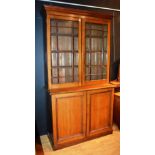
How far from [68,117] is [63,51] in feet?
3.59

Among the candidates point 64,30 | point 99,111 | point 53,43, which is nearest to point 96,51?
point 64,30

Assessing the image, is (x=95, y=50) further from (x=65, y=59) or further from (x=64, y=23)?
(x=64, y=23)

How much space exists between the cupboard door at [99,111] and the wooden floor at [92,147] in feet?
0.49

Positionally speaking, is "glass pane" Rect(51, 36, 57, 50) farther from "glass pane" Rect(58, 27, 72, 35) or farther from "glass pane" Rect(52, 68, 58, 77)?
"glass pane" Rect(52, 68, 58, 77)

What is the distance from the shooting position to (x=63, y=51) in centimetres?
255

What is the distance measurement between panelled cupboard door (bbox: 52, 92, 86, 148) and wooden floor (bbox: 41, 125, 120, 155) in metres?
0.12

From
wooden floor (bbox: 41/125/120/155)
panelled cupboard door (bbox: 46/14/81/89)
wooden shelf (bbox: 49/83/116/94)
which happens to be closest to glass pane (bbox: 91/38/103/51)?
panelled cupboard door (bbox: 46/14/81/89)

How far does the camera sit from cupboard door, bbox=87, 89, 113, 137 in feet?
8.76
